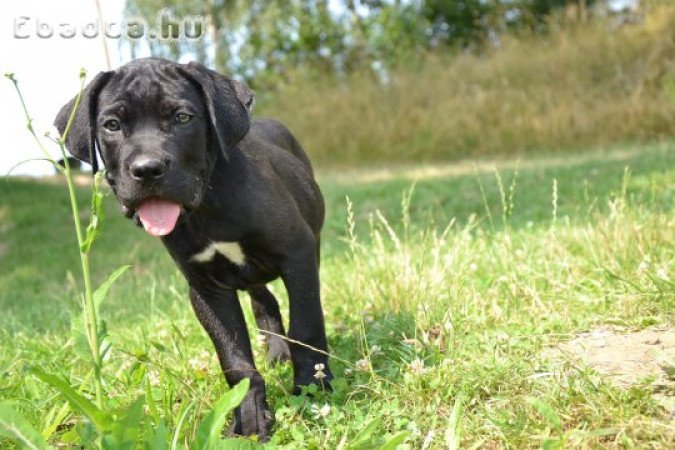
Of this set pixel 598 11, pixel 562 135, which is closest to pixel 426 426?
pixel 562 135

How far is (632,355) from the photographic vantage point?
298cm

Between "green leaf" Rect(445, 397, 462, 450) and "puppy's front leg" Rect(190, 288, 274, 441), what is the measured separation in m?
0.78

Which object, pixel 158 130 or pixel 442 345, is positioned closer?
pixel 158 130

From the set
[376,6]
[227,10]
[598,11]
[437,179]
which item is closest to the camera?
[437,179]

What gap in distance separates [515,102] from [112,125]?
12278mm

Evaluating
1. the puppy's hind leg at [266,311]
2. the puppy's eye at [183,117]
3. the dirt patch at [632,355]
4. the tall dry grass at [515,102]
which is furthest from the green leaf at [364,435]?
the tall dry grass at [515,102]

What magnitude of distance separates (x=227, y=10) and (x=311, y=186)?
2777cm

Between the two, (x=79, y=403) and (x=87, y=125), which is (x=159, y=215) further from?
(x=79, y=403)

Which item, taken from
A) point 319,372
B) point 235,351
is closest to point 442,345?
point 319,372

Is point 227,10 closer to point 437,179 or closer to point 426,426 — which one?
point 437,179

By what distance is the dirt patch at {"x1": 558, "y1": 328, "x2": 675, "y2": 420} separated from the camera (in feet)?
8.82

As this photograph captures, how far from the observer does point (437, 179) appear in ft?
36.3

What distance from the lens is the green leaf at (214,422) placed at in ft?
7.91

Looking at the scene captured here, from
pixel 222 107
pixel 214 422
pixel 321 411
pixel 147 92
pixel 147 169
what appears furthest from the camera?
pixel 222 107
